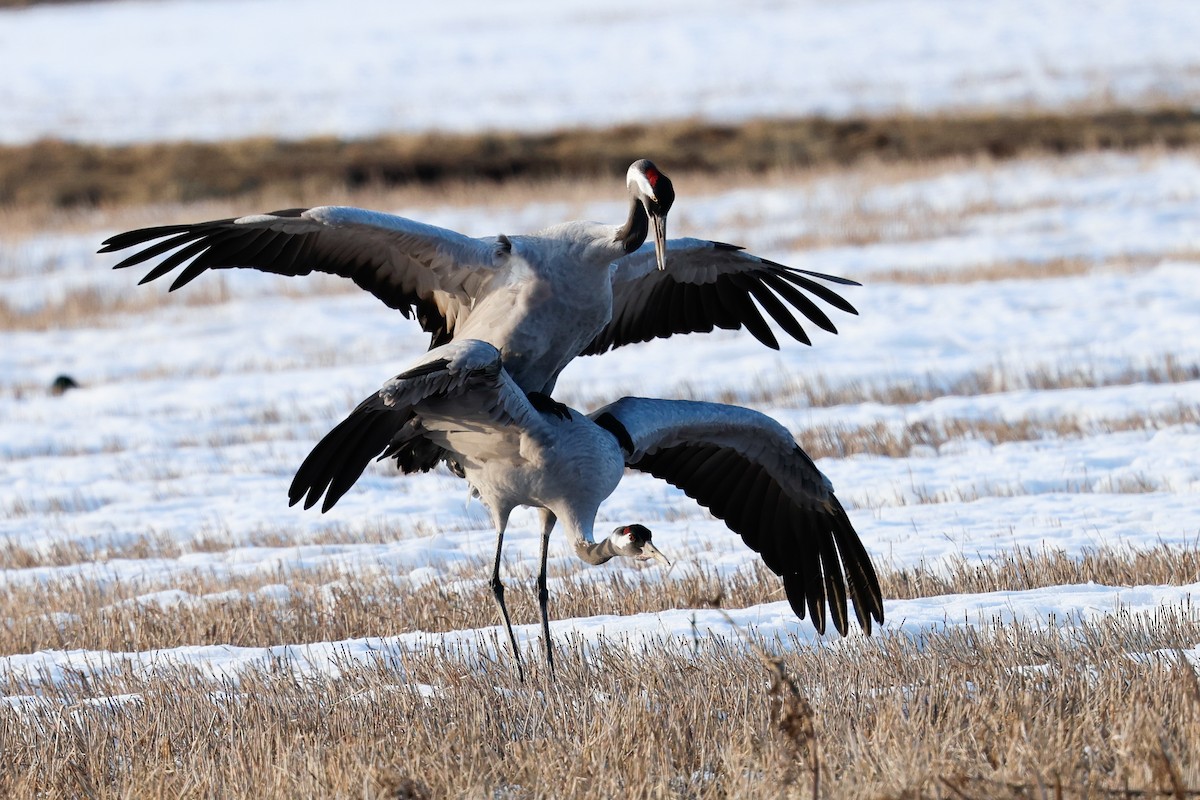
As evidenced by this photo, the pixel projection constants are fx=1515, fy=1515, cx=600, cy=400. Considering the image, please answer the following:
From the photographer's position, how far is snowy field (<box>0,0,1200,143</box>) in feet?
93.0

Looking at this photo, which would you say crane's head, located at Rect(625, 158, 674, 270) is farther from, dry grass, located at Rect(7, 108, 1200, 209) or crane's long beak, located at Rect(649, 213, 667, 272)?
dry grass, located at Rect(7, 108, 1200, 209)

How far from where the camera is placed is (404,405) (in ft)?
15.8

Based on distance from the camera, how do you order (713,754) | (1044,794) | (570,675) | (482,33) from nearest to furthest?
(1044,794) → (713,754) → (570,675) → (482,33)

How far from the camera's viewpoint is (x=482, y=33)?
144 ft

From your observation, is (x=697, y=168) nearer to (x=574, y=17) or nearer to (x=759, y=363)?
(x=759, y=363)

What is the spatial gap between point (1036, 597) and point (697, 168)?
1757 centimetres

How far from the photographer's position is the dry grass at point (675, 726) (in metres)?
3.68

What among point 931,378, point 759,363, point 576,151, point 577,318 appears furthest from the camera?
point 576,151

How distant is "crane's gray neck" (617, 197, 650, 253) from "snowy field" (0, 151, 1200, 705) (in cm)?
138

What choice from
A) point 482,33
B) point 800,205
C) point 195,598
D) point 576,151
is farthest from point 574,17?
point 195,598

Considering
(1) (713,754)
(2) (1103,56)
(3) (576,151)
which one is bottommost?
(1) (713,754)

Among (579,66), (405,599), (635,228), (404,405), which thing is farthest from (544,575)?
(579,66)

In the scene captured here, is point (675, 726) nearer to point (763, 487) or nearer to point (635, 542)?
point (635, 542)

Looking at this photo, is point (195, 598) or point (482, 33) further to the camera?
point (482, 33)
